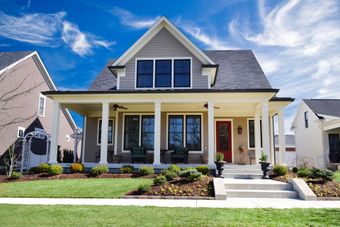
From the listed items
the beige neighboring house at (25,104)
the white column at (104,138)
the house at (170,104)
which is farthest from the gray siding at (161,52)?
the beige neighboring house at (25,104)

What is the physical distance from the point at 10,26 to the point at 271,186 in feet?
31.8

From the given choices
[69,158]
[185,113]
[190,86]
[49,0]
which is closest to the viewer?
[49,0]

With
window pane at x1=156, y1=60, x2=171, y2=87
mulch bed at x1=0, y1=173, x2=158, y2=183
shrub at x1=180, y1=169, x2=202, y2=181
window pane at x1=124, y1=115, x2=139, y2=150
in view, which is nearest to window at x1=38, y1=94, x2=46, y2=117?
window pane at x1=124, y1=115, x2=139, y2=150

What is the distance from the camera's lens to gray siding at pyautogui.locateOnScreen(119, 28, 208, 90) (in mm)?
14727

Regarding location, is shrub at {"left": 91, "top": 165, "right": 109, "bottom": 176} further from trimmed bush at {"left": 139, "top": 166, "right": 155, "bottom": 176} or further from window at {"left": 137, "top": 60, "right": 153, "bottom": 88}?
window at {"left": 137, "top": 60, "right": 153, "bottom": 88}

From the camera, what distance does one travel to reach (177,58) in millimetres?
14859

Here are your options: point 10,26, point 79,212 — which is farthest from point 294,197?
point 10,26

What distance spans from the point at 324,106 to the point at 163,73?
15.7m

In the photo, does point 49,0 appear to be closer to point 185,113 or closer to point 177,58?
point 177,58

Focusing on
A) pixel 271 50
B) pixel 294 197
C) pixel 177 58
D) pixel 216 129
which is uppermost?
pixel 271 50

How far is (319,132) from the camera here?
21.7 m

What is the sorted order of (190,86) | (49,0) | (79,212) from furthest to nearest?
1. (190,86)
2. (49,0)
3. (79,212)

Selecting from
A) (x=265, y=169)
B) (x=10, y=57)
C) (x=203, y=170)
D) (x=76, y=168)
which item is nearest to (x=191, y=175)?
(x=203, y=170)

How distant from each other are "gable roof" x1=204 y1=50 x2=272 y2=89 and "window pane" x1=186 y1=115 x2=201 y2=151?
81.5 inches
